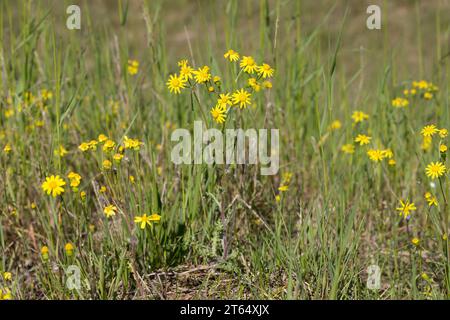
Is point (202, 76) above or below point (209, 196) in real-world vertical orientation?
above

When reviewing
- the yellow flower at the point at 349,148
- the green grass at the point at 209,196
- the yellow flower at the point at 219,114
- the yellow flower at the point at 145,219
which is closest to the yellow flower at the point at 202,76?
the yellow flower at the point at 219,114

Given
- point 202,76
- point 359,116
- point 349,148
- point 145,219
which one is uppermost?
point 202,76

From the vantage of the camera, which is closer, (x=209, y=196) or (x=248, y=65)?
(x=248, y=65)

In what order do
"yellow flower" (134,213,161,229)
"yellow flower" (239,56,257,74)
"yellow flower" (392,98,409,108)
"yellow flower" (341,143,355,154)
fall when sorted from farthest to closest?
"yellow flower" (392,98,409,108) < "yellow flower" (341,143,355,154) < "yellow flower" (239,56,257,74) < "yellow flower" (134,213,161,229)

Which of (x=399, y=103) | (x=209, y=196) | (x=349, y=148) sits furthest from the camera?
(x=399, y=103)

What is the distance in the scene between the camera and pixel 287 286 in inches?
91.3

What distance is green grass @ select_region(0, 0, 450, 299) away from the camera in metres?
2.39

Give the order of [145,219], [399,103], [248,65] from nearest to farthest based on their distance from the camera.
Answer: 1. [145,219]
2. [248,65]
3. [399,103]

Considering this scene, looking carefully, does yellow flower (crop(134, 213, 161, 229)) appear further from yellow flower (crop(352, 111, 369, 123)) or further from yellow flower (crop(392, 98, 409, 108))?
yellow flower (crop(392, 98, 409, 108))

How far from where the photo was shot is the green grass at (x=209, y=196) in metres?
2.39

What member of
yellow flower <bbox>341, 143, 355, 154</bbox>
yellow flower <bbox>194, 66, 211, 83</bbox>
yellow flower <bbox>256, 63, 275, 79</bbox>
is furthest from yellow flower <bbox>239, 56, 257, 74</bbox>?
yellow flower <bbox>341, 143, 355, 154</bbox>

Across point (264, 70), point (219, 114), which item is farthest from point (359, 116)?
point (219, 114)

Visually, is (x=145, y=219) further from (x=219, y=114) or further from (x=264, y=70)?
(x=264, y=70)

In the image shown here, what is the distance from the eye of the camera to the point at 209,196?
8.60 ft
